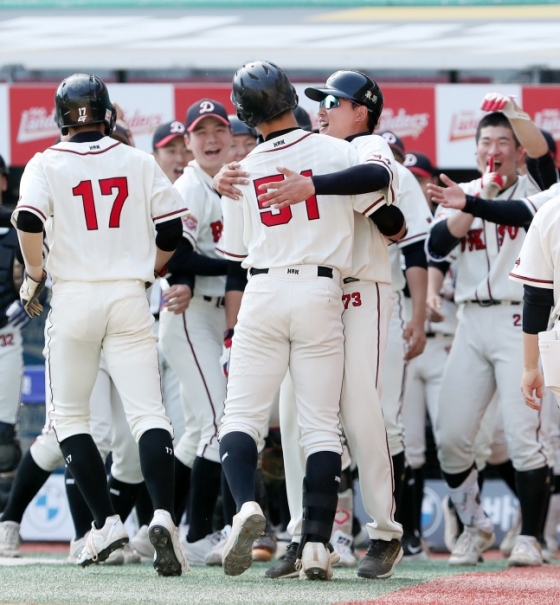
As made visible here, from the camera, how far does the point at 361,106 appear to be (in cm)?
457

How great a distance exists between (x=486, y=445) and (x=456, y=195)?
152cm

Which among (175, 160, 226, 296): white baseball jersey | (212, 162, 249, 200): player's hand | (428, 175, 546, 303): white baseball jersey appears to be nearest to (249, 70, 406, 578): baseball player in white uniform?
(212, 162, 249, 200): player's hand

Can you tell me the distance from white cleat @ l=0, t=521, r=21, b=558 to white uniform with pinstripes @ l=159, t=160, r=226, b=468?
81 centimetres

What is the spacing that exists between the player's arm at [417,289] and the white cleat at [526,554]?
96 centimetres

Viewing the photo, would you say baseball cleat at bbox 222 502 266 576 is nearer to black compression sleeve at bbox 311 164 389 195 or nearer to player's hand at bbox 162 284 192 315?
black compression sleeve at bbox 311 164 389 195

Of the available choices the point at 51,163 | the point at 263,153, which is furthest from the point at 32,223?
the point at 263,153

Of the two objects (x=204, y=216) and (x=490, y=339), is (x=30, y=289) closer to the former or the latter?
(x=204, y=216)

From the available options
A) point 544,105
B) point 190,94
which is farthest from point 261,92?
point 544,105

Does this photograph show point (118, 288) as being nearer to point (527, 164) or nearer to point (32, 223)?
point (32, 223)

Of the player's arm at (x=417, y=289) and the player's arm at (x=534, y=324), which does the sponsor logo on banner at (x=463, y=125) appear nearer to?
the player's arm at (x=417, y=289)

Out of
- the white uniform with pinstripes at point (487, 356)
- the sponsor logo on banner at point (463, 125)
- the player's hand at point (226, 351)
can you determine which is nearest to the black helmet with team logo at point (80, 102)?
the player's hand at point (226, 351)

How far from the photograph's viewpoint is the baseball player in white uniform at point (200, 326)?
536 cm

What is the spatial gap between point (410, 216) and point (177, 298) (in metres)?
1.14

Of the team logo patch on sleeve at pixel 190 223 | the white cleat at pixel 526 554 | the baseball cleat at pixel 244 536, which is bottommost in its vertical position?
the white cleat at pixel 526 554
